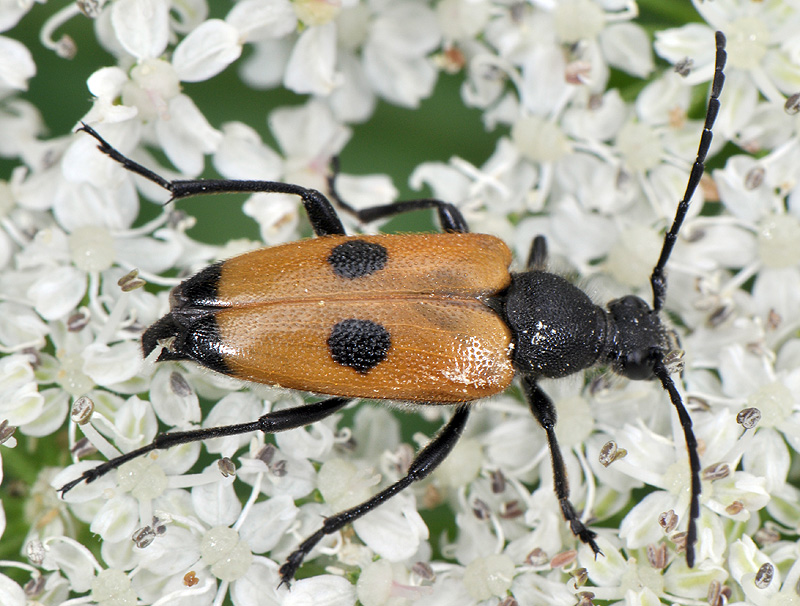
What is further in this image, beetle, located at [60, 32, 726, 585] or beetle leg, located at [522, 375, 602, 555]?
beetle leg, located at [522, 375, 602, 555]

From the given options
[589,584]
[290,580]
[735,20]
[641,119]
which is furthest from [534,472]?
[735,20]

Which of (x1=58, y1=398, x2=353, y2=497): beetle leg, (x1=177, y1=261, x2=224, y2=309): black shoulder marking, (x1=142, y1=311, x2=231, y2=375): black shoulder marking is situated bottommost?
(x1=58, y1=398, x2=353, y2=497): beetle leg

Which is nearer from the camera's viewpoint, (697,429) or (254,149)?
(697,429)

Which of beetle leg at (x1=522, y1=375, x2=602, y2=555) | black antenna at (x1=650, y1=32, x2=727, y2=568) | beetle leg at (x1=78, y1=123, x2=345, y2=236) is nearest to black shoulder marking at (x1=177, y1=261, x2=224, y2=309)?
beetle leg at (x1=78, y1=123, x2=345, y2=236)

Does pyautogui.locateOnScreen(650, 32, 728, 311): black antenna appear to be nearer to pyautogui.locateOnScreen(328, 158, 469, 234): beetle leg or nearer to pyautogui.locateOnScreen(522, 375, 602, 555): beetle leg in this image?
pyautogui.locateOnScreen(522, 375, 602, 555): beetle leg

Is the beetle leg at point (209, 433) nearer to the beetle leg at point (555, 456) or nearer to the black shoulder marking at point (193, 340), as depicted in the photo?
the black shoulder marking at point (193, 340)

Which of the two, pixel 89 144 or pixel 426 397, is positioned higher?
pixel 89 144

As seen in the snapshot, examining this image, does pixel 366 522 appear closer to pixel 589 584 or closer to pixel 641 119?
pixel 589 584
